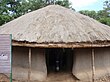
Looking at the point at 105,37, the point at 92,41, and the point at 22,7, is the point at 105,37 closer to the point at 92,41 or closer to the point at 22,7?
the point at 92,41

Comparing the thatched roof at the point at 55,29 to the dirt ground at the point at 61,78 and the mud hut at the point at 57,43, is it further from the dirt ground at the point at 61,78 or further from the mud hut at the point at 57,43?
the dirt ground at the point at 61,78

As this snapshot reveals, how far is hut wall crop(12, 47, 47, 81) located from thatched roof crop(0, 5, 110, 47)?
104 cm

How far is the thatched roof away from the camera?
13.3 metres

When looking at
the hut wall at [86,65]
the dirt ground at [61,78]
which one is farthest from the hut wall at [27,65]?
the hut wall at [86,65]

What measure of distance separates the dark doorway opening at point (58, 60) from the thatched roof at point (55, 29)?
228 centimetres

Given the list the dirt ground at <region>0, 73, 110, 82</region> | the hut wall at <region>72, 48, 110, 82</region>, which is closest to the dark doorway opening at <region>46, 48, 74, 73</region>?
the dirt ground at <region>0, 73, 110, 82</region>

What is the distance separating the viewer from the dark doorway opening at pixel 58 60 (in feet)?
53.9

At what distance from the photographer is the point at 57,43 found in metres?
13.0

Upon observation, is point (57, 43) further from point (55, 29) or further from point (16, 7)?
point (16, 7)

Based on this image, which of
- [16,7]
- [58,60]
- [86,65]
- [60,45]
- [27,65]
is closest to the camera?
[60,45]

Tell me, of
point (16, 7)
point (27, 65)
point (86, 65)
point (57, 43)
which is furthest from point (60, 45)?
point (16, 7)

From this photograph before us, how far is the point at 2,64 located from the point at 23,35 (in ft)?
12.9

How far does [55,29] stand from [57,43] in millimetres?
1313

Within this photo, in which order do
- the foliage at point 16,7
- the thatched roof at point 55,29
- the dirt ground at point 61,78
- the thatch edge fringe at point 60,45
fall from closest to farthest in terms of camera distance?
the thatch edge fringe at point 60,45 < the thatched roof at point 55,29 < the dirt ground at point 61,78 < the foliage at point 16,7
